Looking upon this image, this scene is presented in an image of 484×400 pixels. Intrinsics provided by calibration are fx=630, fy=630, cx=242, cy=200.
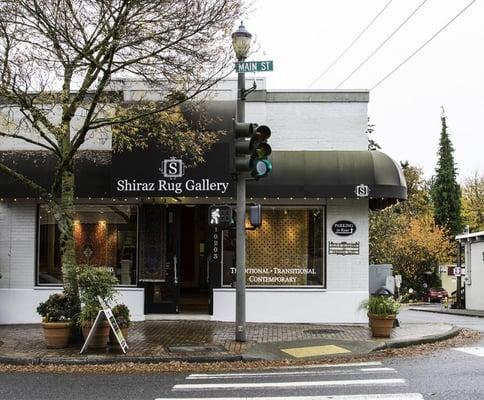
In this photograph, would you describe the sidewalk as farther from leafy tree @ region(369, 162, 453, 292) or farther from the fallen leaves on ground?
leafy tree @ region(369, 162, 453, 292)

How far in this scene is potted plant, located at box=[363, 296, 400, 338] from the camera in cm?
1246

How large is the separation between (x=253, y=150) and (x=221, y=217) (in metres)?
1.41

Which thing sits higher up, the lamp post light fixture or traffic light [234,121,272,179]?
the lamp post light fixture

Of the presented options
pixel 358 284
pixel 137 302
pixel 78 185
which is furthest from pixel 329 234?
pixel 78 185

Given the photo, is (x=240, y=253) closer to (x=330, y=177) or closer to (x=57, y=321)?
(x=330, y=177)

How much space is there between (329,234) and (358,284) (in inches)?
54.3

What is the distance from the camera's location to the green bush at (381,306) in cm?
1255

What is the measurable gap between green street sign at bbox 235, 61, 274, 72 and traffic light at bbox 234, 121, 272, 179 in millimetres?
1011

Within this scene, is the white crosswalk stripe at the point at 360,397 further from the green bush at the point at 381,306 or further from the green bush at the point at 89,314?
the green bush at the point at 381,306

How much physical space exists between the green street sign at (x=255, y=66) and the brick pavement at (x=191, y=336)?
5130mm

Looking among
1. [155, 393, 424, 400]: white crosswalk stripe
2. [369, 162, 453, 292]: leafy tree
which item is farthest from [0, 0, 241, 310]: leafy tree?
[369, 162, 453, 292]: leafy tree

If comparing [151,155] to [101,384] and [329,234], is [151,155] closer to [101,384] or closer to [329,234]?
[329,234]

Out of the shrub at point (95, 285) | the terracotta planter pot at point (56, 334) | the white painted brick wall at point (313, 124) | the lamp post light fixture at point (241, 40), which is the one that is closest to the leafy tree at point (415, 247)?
the white painted brick wall at point (313, 124)

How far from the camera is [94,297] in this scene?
1153cm
